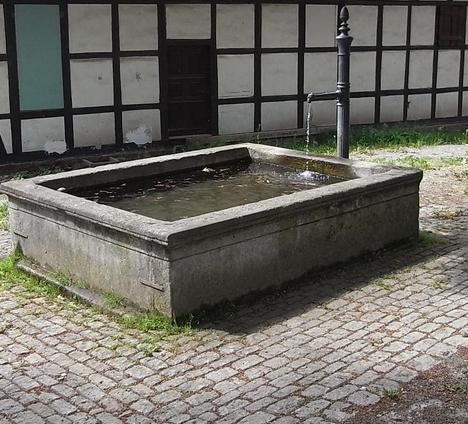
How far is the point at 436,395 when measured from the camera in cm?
409

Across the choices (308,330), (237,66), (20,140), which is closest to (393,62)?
(237,66)

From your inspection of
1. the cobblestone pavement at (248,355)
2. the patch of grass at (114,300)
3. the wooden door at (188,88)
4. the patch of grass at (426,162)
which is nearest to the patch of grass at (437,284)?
the cobblestone pavement at (248,355)

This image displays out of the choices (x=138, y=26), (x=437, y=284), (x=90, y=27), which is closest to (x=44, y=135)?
(x=90, y=27)

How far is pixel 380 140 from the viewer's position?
13.3m

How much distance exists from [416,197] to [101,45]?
6.31 meters

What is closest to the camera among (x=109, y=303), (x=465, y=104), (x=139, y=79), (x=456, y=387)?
(x=456, y=387)

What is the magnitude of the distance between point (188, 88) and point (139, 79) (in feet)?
3.07

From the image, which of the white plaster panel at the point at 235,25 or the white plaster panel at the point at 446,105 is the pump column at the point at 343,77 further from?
the white plaster panel at the point at 446,105

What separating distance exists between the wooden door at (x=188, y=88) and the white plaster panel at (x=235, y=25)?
335 mm

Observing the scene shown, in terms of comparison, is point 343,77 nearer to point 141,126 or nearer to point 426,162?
point 426,162

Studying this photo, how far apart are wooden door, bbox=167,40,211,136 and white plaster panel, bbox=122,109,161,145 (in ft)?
1.06

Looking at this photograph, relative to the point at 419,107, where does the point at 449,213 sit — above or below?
below

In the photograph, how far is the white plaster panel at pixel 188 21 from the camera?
12.0m

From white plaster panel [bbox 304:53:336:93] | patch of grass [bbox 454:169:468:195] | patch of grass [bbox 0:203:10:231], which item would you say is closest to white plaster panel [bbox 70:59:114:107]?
patch of grass [bbox 0:203:10:231]
